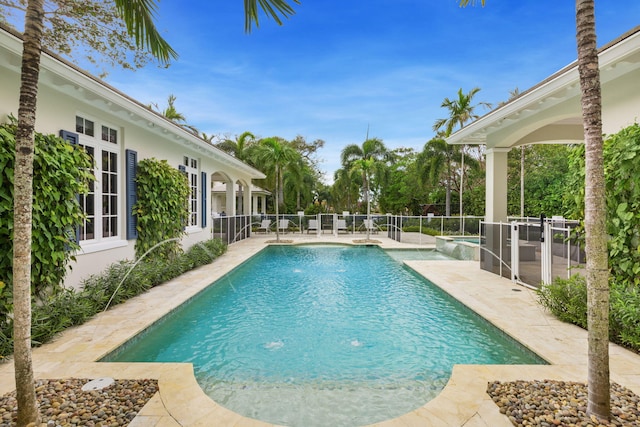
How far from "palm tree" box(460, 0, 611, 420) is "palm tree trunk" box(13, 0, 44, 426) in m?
3.73

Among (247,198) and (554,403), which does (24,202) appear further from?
(247,198)

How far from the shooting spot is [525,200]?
80.6ft

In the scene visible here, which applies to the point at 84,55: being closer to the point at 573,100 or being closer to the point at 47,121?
the point at 47,121

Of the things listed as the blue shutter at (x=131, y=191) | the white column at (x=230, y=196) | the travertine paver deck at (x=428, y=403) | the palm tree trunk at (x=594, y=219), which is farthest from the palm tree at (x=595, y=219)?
the white column at (x=230, y=196)

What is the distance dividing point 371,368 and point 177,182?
6.66 metres

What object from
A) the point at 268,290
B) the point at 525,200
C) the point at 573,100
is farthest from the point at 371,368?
the point at 525,200

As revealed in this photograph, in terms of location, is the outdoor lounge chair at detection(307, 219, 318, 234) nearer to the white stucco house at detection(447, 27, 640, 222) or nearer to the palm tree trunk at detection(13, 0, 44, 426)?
the white stucco house at detection(447, 27, 640, 222)

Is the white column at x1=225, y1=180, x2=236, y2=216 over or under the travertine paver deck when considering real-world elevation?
over

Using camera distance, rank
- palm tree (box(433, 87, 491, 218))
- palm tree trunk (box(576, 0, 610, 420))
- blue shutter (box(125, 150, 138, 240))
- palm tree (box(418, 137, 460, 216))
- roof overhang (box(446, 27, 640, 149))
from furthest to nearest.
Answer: palm tree (box(433, 87, 491, 218)) < palm tree (box(418, 137, 460, 216)) < blue shutter (box(125, 150, 138, 240)) < roof overhang (box(446, 27, 640, 149)) < palm tree trunk (box(576, 0, 610, 420))

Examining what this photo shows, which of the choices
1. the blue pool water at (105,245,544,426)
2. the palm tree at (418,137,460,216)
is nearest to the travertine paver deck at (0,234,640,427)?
the blue pool water at (105,245,544,426)

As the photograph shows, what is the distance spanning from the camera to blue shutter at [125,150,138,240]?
7039mm

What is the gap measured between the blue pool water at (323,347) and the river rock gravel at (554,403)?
2.23ft

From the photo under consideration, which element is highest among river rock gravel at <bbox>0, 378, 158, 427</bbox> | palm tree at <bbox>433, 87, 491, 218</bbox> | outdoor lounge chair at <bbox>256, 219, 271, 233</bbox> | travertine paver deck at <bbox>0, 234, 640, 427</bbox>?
palm tree at <bbox>433, 87, 491, 218</bbox>

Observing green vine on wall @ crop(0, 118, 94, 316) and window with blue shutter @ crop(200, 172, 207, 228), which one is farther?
window with blue shutter @ crop(200, 172, 207, 228)
